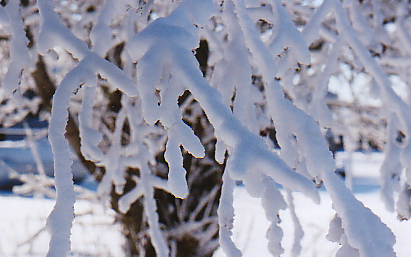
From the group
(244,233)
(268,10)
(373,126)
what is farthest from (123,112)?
(244,233)

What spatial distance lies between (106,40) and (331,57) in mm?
778

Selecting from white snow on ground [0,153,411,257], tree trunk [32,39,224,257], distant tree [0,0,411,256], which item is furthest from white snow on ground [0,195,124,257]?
distant tree [0,0,411,256]

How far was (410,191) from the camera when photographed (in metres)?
1.83

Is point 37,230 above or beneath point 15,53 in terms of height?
beneath

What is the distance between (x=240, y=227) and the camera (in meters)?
4.87

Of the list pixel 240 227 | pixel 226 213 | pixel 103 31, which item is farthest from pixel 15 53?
pixel 240 227

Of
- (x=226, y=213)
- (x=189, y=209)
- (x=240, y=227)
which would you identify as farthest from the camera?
(x=240, y=227)

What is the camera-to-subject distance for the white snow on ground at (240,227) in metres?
4.32

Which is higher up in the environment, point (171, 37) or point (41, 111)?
point (171, 37)

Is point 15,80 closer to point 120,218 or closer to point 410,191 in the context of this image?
point 410,191

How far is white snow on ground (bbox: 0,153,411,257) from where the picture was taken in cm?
432

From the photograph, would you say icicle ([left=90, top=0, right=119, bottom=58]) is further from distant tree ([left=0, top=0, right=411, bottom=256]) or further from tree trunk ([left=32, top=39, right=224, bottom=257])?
tree trunk ([left=32, top=39, right=224, bottom=257])

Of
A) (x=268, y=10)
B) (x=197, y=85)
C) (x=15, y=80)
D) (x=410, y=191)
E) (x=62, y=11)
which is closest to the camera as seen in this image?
(x=197, y=85)

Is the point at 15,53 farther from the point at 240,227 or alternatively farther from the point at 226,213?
the point at 240,227
